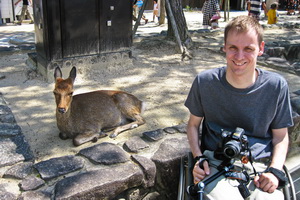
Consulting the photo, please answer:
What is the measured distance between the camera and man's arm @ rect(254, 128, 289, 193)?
7.06ft

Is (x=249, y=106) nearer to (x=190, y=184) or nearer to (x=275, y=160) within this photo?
(x=275, y=160)

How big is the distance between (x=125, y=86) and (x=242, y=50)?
3851 mm

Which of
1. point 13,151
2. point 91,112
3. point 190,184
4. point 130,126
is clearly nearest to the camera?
point 190,184

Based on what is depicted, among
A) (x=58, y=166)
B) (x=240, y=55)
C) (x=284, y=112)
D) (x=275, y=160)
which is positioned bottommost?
(x=58, y=166)

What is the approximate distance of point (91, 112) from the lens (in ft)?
14.0

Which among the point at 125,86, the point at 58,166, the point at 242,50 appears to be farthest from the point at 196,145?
the point at 125,86

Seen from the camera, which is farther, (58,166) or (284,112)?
(58,166)

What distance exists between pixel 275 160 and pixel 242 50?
0.80m

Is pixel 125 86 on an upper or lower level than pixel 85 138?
upper

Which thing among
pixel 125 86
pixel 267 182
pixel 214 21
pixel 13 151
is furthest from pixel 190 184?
pixel 214 21

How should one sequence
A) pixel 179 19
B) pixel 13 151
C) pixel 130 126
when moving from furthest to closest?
pixel 179 19
pixel 130 126
pixel 13 151

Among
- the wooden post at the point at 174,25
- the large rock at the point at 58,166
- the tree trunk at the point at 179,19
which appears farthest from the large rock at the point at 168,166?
the tree trunk at the point at 179,19

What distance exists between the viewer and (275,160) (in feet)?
7.59

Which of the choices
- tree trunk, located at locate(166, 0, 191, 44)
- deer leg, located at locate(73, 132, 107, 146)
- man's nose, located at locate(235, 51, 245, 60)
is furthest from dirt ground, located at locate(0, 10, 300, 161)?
man's nose, located at locate(235, 51, 245, 60)
